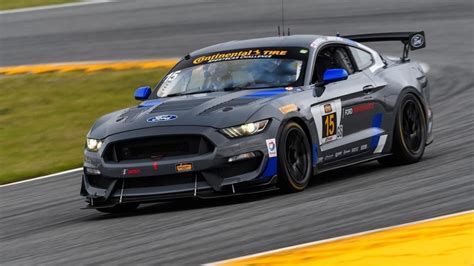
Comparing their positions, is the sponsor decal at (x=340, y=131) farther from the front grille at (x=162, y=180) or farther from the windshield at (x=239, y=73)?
the front grille at (x=162, y=180)

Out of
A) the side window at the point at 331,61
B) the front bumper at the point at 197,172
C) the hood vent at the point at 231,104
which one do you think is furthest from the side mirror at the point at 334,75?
the front bumper at the point at 197,172

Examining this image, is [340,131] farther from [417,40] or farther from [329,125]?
[417,40]

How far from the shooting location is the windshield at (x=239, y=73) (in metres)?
10.4

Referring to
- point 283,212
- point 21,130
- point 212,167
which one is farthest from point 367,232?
point 21,130

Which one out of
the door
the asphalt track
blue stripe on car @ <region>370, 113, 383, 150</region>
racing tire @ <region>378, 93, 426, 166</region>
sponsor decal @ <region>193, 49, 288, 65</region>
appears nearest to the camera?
the asphalt track

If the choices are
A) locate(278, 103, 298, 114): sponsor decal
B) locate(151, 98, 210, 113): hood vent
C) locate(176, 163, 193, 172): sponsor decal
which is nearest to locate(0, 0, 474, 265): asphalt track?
locate(176, 163, 193, 172): sponsor decal

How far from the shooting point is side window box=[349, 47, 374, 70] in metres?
11.3

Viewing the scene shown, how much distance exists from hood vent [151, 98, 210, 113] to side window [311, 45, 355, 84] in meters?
1.18

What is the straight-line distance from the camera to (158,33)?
949 inches

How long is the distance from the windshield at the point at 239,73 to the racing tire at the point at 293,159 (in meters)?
0.70

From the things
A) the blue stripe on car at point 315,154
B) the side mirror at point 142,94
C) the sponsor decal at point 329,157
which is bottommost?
the sponsor decal at point 329,157

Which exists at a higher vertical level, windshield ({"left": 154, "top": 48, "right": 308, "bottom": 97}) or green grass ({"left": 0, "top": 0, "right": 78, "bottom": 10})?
windshield ({"left": 154, "top": 48, "right": 308, "bottom": 97})

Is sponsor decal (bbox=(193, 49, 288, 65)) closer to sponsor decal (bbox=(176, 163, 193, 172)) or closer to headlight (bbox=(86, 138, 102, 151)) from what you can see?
headlight (bbox=(86, 138, 102, 151))

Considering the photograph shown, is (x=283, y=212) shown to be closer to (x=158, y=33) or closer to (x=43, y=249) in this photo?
(x=43, y=249)
